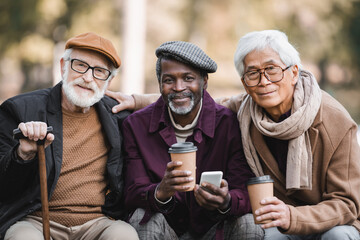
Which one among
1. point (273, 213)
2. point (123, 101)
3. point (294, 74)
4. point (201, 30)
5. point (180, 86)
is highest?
point (201, 30)

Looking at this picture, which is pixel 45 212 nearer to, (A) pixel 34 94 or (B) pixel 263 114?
(A) pixel 34 94

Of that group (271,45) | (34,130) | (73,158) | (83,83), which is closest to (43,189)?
(34,130)

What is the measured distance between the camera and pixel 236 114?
4340 millimetres

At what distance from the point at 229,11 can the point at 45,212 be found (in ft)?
74.9

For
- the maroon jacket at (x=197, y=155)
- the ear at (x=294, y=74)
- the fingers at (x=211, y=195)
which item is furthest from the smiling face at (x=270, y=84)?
the fingers at (x=211, y=195)

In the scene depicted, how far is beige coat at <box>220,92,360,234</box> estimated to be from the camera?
138 inches

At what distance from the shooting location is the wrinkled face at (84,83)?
13.3 feet

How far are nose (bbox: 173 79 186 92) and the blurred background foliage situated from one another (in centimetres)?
835

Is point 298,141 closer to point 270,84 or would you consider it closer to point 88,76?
point 270,84

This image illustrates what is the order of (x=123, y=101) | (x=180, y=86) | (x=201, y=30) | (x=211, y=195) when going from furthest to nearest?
(x=201, y=30) < (x=123, y=101) < (x=180, y=86) < (x=211, y=195)

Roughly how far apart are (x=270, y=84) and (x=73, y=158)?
1.61 meters

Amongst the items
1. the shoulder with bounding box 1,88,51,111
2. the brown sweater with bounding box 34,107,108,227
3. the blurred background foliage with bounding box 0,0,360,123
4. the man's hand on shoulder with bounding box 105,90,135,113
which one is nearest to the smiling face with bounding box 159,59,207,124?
the man's hand on shoulder with bounding box 105,90,135,113

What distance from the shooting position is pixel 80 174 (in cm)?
400

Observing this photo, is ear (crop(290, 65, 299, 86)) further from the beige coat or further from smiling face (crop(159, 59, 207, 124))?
smiling face (crop(159, 59, 207, 124))
